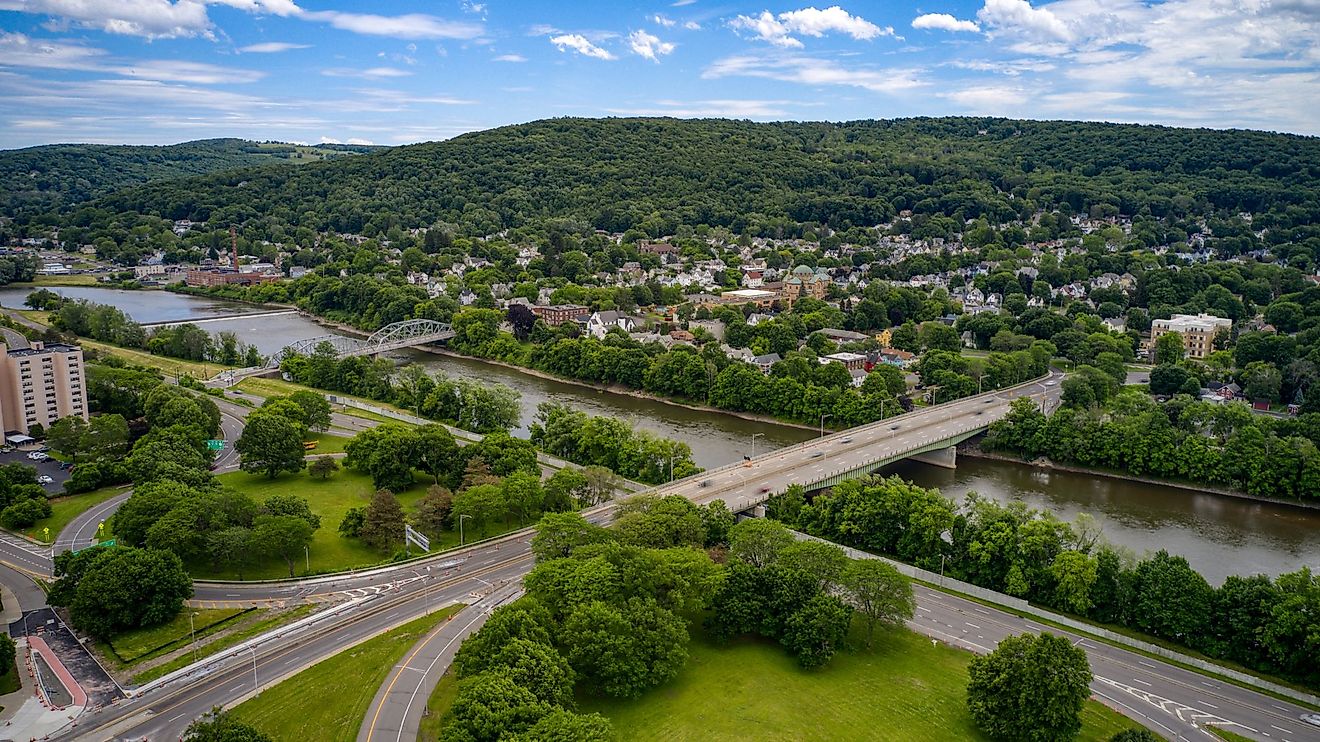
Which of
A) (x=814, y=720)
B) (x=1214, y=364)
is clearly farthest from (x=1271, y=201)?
(x=814, y=720)

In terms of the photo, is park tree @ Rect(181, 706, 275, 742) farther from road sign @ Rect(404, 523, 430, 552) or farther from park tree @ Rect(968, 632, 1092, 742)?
park tree @ Rect(968, 632, 1092, 742)

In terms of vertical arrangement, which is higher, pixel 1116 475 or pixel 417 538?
pixel 417 538

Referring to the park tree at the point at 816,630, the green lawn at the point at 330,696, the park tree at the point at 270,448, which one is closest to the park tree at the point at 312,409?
the park tree at the point at 270,448

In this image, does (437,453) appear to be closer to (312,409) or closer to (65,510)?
(312,409)

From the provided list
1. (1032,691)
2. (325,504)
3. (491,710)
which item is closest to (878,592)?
(1032,691)

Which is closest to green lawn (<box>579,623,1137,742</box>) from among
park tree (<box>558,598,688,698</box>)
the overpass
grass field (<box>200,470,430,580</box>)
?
Result: park tree (<box>558,598,688,698</box>)

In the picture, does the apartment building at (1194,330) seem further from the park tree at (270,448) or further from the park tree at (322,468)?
the park tree at (270,448)
